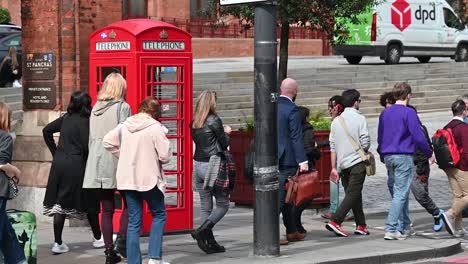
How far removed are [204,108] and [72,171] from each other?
1.54 meters

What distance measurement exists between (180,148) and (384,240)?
2569mm

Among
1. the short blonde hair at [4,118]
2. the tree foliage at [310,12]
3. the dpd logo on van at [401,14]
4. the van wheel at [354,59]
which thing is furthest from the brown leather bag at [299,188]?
the dpd logo on van at [401,14]

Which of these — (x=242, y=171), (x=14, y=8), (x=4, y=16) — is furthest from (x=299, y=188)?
(x=14, y=8)

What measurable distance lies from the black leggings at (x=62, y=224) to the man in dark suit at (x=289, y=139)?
78.9 inches

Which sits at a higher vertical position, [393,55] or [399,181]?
[393,55]

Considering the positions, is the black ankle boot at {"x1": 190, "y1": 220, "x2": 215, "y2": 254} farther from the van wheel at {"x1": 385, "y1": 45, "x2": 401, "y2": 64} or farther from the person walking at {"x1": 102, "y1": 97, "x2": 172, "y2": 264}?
the van wheel at {"x1": 385, "y1": 45, "x2": 401, "y2": 64}

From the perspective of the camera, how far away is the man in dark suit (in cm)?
1165

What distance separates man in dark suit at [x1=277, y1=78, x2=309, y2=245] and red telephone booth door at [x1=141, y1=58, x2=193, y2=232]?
1.27 metres

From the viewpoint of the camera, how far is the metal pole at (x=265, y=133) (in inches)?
425

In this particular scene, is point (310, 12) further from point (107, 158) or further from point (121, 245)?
point (121, 245)

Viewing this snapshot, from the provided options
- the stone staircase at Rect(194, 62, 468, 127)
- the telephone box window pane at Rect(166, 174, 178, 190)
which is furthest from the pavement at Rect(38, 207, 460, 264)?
the stone staircase at Rect(194, 62, 468, 127)

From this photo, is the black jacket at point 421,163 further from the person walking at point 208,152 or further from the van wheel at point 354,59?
the van wheel at point 354,59

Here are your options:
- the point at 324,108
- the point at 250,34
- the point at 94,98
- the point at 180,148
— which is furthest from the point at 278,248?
the point at 250,34

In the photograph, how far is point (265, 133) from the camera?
1084 cm
